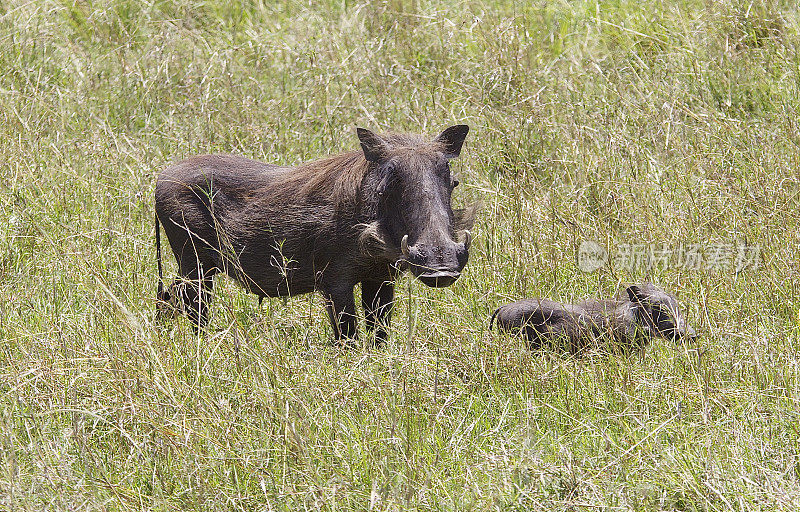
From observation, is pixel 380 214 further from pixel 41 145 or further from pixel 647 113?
pixel 41 145

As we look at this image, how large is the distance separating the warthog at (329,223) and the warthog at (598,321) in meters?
0.37

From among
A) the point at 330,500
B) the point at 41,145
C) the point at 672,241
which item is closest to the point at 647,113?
the point at 672,241

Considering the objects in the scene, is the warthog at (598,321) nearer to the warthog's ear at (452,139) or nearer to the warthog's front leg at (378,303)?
the warthog's front leg at (378,303)

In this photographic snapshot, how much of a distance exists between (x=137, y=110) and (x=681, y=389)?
4.59 m

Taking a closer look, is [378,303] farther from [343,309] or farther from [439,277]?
[439,277]

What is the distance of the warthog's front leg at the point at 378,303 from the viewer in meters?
4.06

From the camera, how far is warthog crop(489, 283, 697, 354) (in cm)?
382

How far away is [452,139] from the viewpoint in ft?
12.8

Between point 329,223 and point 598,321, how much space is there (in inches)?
40.3

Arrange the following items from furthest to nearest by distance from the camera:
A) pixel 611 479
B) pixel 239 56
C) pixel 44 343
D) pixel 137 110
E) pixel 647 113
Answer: pixel 239 56 < pixel 137 110 < pixel 647 113 < pixel 44 343 < pixel 611 479

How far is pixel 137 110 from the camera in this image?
22.9ft

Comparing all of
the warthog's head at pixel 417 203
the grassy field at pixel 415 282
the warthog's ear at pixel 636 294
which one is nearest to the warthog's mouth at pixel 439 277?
the warthog's head at pixel 417 203
